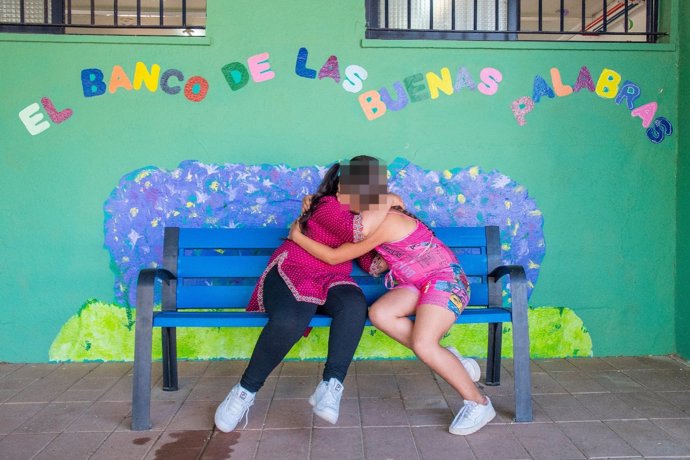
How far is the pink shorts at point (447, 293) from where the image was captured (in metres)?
3.09

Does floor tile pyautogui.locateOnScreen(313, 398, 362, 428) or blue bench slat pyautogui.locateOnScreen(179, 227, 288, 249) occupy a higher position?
blue bench slat pyautogui.locateOnScreen(179, 227, 288, 249)

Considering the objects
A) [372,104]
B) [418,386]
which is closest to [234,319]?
[418,386]

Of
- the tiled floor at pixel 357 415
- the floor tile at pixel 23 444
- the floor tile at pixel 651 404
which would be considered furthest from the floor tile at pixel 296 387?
the floor tile at pixel 651 404

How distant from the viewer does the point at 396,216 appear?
317 cm

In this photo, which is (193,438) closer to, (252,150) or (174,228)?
(174,228)

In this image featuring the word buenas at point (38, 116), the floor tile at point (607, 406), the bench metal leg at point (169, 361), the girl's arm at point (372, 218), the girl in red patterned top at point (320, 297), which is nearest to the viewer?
the girl in red patterned top at point (320, 297)

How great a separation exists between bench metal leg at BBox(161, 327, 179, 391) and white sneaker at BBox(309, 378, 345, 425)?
42.4 inches

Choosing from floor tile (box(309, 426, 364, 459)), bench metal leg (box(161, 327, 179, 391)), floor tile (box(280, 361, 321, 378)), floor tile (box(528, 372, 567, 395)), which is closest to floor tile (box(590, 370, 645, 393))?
floor tile (box(528, 372, 567, 395))

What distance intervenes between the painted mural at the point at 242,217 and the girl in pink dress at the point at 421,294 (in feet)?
2.87

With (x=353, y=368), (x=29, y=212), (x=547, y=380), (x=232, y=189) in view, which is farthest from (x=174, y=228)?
(x=547, y=380)

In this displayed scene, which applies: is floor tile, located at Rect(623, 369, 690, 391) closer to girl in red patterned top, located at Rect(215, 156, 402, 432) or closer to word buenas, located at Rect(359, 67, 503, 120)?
girl in red patterned top, located at Rect(215, 156, 402, 432)

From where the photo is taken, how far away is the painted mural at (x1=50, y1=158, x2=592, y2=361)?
4.11 meters

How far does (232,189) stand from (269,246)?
632mm

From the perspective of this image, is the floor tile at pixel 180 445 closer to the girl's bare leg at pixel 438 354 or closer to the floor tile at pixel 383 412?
the floor tile at pixel 383 412
